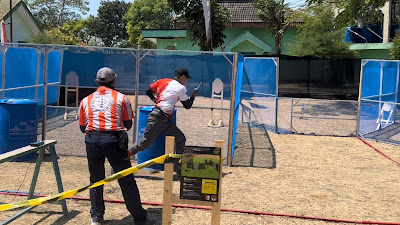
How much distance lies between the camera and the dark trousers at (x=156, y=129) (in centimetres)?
722

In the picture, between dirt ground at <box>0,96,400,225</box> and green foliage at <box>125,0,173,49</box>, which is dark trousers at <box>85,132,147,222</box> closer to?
dirt ground at <box>0,96,400,225</box>

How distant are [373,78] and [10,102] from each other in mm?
9183

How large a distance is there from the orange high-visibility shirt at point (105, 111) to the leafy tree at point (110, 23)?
215ft

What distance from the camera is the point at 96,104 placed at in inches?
199

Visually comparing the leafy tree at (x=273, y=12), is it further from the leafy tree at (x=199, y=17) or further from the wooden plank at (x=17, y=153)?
the wooden plank at (x=17, y=153)

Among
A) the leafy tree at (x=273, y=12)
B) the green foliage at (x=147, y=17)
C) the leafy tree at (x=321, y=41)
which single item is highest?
the green foliage at (x=147, y=17)

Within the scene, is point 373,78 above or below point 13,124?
above

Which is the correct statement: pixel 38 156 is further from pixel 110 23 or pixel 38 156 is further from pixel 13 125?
pixel 110 23

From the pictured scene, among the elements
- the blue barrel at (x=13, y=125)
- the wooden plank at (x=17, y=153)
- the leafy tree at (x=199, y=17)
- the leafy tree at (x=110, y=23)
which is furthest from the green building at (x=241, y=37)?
the leafy tree at (x=110, y=23)

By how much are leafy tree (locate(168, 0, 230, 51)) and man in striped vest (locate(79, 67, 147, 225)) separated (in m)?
17.3

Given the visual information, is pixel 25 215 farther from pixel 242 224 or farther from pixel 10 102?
pixel 10 102

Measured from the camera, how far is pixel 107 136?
495 centimetres

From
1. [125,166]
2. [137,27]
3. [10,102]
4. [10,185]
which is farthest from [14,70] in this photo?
[137,27]

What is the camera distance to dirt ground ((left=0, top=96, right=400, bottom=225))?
19.4ft
